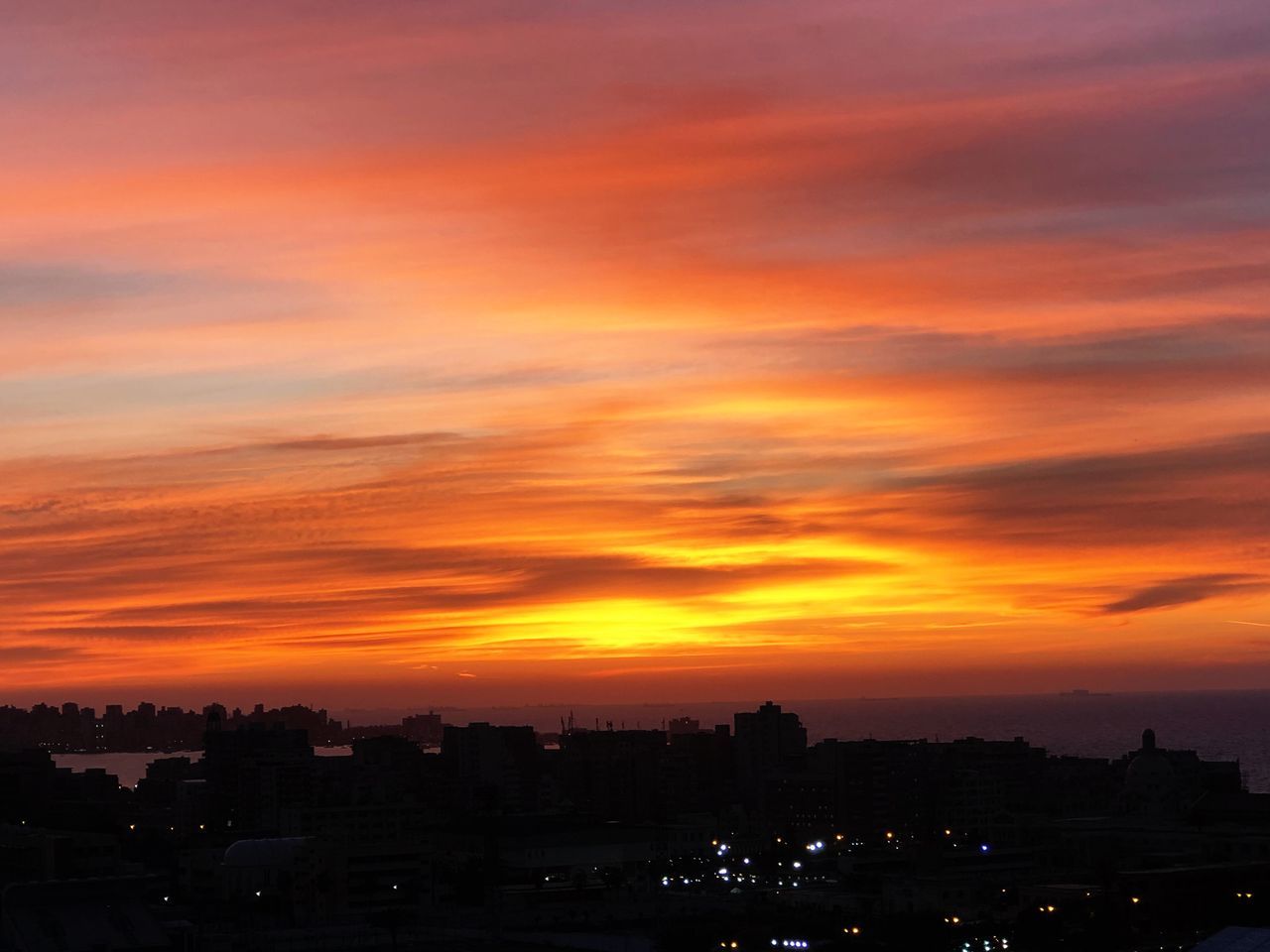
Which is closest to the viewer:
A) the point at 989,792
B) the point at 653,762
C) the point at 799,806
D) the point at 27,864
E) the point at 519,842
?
the point at 27,864

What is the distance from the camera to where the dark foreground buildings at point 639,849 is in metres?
50.2

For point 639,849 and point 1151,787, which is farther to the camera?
point 1151,787

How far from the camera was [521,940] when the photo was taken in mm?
56219

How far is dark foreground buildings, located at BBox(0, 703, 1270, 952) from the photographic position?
50.2 meters

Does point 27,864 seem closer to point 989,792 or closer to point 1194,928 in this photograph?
point 1194,928

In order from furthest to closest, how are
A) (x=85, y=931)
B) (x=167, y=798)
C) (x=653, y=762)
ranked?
(x=167, y=798), (x=653, y=762), (x=85, y=931)

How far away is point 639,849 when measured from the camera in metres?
78.2

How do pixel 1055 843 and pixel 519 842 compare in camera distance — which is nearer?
pixel 1055 843

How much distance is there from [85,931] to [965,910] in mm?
24501

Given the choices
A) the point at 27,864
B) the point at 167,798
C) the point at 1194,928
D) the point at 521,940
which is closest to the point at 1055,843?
the point at 1194,928

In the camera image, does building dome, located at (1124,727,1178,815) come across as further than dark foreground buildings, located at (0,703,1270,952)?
Yes

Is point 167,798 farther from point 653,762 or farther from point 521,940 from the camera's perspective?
point 521,940

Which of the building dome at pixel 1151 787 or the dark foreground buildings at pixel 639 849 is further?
the building dome at pixel 1151 787

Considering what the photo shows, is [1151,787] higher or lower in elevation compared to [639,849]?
higher
